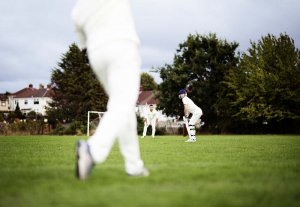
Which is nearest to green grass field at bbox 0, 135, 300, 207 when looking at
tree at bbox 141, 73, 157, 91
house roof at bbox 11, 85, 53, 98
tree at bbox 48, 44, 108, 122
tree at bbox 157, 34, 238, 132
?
tree at bbox 157, 34, 238, 132

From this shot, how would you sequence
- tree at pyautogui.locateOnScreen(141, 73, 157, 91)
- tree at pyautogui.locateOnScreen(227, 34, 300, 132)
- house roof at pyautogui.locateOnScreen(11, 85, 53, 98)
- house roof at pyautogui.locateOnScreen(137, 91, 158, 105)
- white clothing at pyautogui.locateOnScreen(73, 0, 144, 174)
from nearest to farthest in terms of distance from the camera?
white clothing at pyautogui.locateOnScreen(73, 0, 144, 174) → tree at pyautogui.locateOnScreen(227, 34, 300, 132) → house roof at pyautogui.locateOnScreen(137, 91, 158, 105) → tree at pyautogui.locateOnScreen(141, 73, 157, 91) → house roof at pyautogui.locateOnScreen(11, 85, 53, 98)

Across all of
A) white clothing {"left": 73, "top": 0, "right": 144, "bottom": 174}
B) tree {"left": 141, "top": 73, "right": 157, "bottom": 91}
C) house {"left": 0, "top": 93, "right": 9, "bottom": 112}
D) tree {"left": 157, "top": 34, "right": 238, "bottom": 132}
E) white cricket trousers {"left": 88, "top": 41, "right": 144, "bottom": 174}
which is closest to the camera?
white cricket trousers {"left": 88, "top": 41, "right": 144, "bottom": 174}

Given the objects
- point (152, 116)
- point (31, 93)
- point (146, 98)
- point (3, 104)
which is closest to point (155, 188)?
point (152, 116)

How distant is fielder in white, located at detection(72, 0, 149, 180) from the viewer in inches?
174

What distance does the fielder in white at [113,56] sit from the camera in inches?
174

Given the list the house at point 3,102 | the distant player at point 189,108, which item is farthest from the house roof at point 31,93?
the distant player at point 189,108

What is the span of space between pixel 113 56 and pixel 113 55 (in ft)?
0.04

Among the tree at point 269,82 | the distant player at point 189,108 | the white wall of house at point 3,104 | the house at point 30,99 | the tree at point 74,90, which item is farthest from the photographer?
the white wall of house at point 3,104

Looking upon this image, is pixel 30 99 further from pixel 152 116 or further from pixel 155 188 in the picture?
pixel 155 188

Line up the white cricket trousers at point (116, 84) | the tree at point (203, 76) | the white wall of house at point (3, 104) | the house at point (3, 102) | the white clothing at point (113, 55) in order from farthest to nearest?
the house at point (3, 102)
the white wall of house at point (3, 104)
the tree at point (203, 76)
the white clothing at point (113, 55)
the white cricket trousers at point (116, 84)

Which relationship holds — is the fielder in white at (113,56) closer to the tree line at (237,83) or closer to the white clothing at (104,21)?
the white clothing at (104,21)

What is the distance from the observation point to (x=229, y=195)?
3652 millimetres

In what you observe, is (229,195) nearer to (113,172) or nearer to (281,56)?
(113,172)

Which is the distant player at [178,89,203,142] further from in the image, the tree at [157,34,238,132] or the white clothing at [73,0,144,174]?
the tree at [157,34,238,132]
